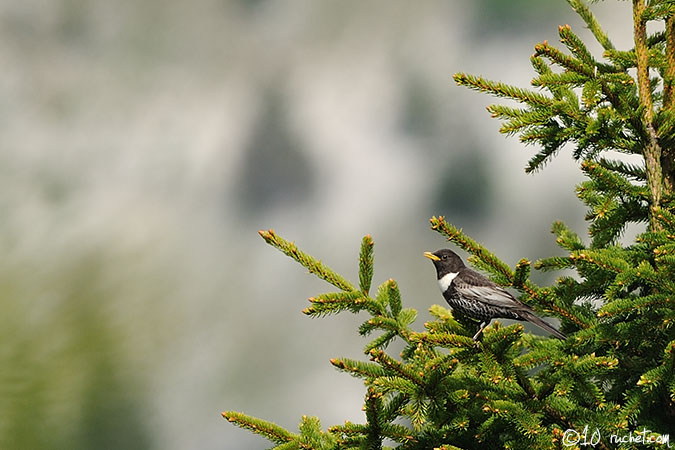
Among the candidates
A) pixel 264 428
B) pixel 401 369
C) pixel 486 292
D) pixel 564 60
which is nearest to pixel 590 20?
pixel 564 60

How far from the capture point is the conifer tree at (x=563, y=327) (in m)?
2.00

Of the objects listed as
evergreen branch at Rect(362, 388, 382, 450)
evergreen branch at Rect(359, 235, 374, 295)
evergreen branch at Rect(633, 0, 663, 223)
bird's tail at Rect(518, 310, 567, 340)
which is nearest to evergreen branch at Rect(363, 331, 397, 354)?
evergreen branch at Rect(359, 235, 374, 295)

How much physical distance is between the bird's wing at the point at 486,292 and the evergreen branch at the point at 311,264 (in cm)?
61

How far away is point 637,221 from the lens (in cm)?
273

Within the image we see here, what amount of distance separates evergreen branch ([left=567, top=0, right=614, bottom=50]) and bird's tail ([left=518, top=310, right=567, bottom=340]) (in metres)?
1.53

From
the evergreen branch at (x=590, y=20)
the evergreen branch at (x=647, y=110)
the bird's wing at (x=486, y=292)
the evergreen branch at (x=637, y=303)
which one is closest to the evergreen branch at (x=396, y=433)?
the bird's wing at (x=486, y=292)

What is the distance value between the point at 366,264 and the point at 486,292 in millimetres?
651

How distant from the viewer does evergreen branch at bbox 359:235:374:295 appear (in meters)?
2.11

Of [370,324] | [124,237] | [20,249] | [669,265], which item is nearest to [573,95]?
[669,265]

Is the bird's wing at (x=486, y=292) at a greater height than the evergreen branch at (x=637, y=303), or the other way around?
the bird's wing at (x=486, y=292)

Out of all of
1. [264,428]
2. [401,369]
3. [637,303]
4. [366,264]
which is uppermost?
[366,264]

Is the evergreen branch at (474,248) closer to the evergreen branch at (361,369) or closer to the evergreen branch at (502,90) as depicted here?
the evergreen branch at (361,369)

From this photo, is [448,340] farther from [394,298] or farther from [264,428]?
[264,428]

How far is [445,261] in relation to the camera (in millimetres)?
2904
